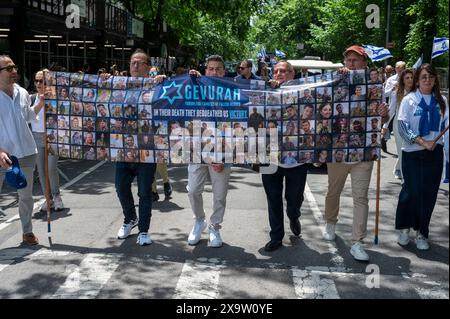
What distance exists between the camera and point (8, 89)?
5.92m

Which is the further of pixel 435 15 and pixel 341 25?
pixel 341 25

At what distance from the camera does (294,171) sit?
6094 millimetres

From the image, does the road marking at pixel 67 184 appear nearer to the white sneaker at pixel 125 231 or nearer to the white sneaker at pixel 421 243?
the white sneaker at pixel 125 231

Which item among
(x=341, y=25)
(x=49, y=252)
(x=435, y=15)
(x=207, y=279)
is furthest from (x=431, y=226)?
(x=341, y=25)

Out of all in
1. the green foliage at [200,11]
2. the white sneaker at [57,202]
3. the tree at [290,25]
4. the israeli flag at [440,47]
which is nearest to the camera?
Answer: the white sneaker at [57,202]

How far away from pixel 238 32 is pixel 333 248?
16703mm

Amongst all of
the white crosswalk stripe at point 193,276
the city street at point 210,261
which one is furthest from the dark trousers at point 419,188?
the white crosswalk stripe at point 193,276

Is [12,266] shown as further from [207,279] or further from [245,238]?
[245,238]

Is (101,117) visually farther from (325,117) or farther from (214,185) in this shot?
(325,117)

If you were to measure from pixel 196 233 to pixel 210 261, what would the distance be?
0.65 metres

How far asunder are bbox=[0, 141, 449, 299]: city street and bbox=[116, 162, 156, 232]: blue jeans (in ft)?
1.00

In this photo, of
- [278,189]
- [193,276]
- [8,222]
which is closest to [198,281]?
[193,276]

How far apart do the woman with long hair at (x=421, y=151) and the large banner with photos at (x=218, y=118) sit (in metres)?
0.38

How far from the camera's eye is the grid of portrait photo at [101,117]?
6184 millimetres
